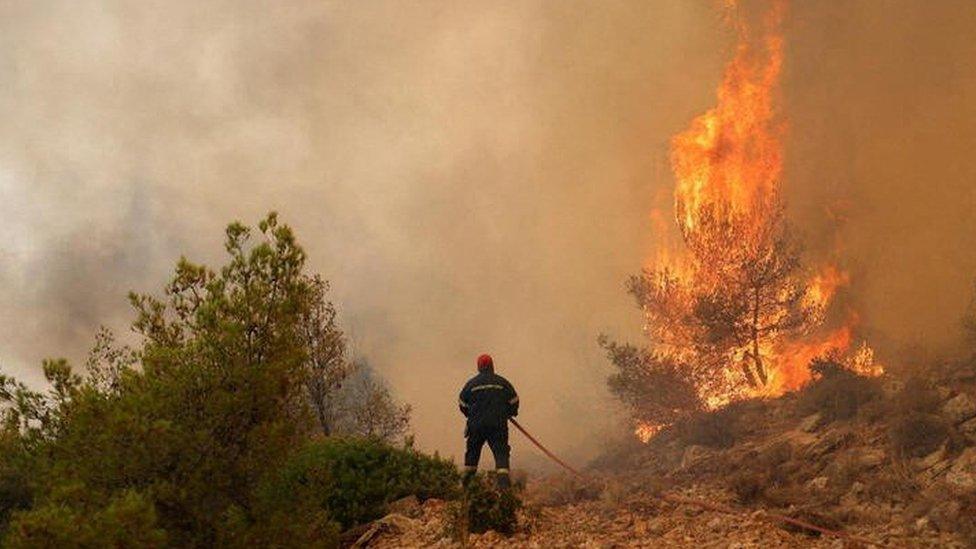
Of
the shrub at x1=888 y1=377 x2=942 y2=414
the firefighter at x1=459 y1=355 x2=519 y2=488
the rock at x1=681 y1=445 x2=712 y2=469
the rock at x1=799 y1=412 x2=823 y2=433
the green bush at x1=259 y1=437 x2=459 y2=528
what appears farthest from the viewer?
the rock at x1=681 y1=445 x2=712 y2=469

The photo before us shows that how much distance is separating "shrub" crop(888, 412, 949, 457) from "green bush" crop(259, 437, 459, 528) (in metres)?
9.84

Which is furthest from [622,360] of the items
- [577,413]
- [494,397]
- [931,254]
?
[577,413]

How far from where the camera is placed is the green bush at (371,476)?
12.2m

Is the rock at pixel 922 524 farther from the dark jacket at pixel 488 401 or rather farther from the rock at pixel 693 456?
the rock at pixel 693 456

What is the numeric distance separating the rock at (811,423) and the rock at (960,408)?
3518mm

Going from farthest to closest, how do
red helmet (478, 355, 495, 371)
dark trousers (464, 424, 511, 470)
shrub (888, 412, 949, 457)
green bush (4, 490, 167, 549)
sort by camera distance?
shrub (888, 412, 949, 457)
red helmet (478, 355, 495, 371)
dark trousers (464, 424, 511, 470)
green bush (4, 490, 167, 549)

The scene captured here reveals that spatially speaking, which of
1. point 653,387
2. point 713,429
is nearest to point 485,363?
point 713,429

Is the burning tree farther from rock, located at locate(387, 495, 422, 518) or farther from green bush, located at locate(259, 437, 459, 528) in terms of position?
rock, located at locate(387, 495, 422, 518)

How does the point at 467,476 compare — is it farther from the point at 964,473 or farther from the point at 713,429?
the point at 713,429

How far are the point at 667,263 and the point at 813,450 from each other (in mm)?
20767

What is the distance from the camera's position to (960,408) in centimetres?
1580

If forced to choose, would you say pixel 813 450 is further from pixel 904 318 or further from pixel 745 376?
pixel 904 318

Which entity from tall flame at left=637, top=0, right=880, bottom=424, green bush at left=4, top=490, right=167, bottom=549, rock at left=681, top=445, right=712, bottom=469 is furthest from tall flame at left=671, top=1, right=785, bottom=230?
green bush at left=4, top=490, right=167, bottom=549

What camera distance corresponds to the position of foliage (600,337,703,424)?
30.2 metres
